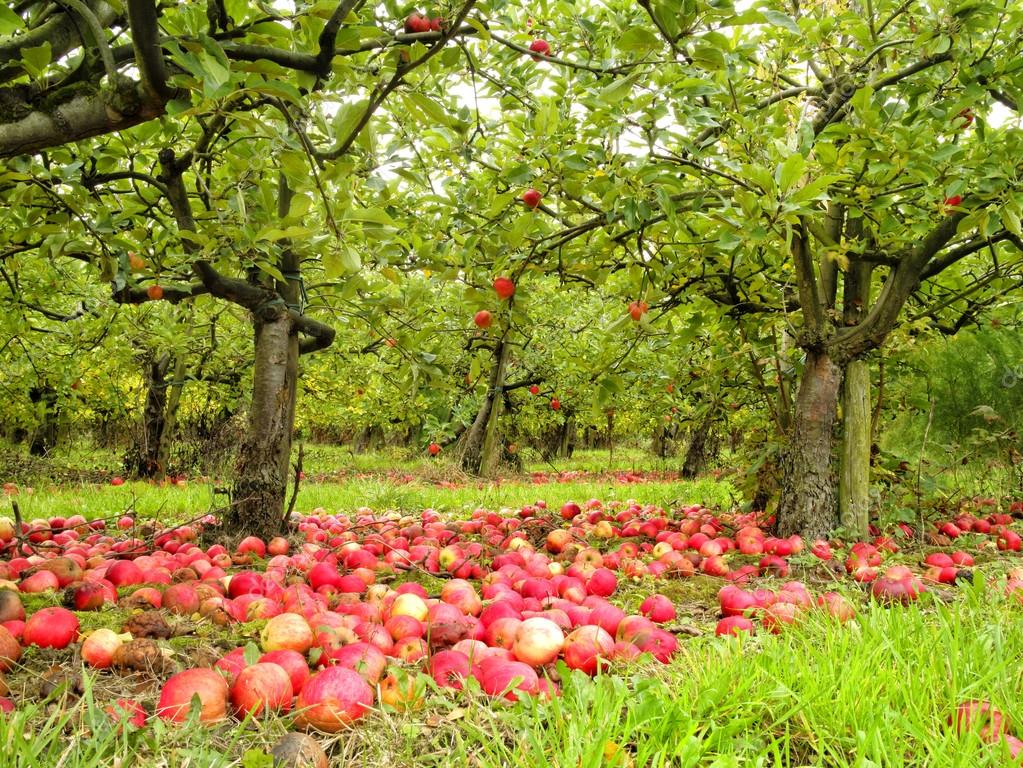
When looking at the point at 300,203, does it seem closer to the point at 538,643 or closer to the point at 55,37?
the point at 55,37

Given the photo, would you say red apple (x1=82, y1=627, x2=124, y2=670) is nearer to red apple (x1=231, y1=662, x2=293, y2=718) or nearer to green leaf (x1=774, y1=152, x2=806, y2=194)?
red apple (x1=231, y1=662, x2=293, y2=718)

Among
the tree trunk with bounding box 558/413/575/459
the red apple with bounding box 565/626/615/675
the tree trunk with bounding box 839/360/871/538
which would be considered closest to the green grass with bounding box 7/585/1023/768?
the red apple with bounding box 565/626/615/675

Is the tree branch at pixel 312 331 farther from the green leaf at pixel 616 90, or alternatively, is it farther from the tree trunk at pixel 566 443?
the tree trunk at pixel 566 443

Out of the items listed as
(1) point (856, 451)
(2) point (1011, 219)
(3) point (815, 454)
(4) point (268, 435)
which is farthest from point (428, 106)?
(1) point (856, 451)

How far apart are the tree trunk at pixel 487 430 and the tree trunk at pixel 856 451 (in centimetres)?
795

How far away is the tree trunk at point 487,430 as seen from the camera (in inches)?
487

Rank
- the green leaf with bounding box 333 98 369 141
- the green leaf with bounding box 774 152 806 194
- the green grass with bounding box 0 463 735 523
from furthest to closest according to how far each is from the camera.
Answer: the green grass with bounding box 0 463 735 523 < the green leaf with bounding box 774 152 806 194 < the green leaf with bounding box 333 98 369 141

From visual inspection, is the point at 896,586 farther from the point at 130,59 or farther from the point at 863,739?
the point at 130,59

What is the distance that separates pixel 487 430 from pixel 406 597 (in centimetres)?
1019

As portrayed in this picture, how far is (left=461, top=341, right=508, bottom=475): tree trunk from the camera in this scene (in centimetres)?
1236

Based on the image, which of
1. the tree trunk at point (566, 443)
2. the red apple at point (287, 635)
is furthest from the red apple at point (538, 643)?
the tree trunk at point (566, 443)

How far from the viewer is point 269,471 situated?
161 inches

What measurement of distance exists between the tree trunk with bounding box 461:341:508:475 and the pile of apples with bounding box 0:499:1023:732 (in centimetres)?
754

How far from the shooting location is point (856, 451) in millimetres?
4312
